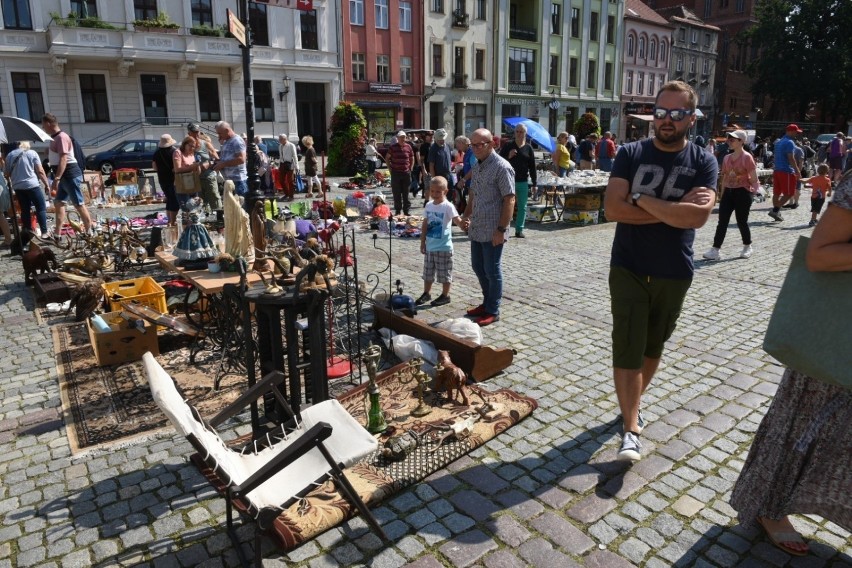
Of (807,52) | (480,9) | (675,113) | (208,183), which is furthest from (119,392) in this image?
(807,52)

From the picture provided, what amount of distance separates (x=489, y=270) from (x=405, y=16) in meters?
32.7

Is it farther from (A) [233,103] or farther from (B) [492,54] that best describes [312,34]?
(B) [492,54]

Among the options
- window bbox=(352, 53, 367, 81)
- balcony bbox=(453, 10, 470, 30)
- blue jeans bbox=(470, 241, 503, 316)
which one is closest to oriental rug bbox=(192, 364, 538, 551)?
blue jeans bbox=(470, 241, 503, 316)

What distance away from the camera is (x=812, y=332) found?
2.46 metres

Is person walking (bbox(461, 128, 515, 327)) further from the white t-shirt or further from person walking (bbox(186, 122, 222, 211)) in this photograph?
person walking (bbox(186, 122, 222, 211))

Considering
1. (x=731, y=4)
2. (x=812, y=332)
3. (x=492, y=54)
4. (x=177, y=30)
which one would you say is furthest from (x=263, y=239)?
(x=731, y=4)

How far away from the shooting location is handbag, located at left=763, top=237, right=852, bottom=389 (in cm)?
240

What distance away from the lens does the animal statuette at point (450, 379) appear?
4.32 meters

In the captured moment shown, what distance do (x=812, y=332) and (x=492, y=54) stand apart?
39282 mm

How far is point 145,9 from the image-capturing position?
90.9ft

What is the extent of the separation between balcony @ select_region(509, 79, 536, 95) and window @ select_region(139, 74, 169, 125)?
21.3 meters

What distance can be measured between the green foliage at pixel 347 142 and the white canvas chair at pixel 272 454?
1903cm

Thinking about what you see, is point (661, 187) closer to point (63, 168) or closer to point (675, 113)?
point (675, 113)

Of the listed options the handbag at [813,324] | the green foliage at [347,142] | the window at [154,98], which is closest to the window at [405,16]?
the window at [154,98]
